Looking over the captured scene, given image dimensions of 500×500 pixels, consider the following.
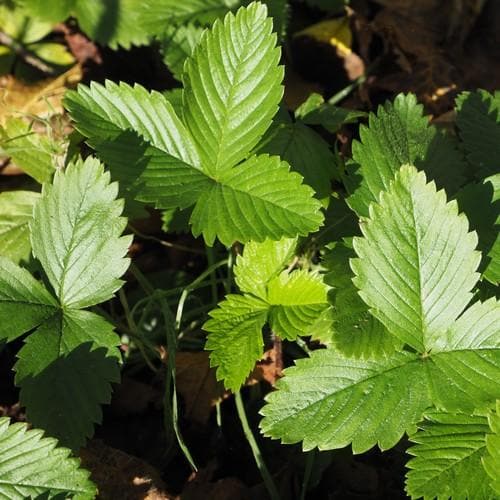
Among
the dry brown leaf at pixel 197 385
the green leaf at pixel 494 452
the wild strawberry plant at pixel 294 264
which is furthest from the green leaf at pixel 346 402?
the dry brown leaf at pixel 197 385

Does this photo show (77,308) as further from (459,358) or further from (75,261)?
(459,358)

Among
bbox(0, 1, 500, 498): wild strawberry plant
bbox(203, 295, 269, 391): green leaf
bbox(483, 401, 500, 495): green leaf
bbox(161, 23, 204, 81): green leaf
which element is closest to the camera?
bbox(483, 401, 500, 495): green leaf

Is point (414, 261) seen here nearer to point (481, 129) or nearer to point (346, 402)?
point (346, 402)

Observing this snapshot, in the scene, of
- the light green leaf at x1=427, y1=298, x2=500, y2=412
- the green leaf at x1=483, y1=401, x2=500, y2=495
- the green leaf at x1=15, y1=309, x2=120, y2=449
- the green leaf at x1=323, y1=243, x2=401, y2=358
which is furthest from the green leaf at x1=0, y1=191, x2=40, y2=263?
the green leaf at x1=483, y1=401, x2=500, y2=495

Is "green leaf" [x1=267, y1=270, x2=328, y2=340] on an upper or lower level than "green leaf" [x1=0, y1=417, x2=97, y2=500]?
upper

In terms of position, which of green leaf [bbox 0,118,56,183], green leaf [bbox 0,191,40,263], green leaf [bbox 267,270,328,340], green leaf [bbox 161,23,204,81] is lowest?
green leaf [bbox 0,191,40,263]

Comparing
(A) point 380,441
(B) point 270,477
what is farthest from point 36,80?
(A) point 380,441

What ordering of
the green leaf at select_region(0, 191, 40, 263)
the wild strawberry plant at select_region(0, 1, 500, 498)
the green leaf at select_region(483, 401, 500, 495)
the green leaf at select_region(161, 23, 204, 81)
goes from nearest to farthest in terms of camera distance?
the green leaf at select_region(483, 401, 500, 495), the wild strawberry plant at select_region(0, 1, 500, 498), the green leaf at select_region(0, 191, 40, 263), the green leaf at select_region(161, 23, 204, 81)

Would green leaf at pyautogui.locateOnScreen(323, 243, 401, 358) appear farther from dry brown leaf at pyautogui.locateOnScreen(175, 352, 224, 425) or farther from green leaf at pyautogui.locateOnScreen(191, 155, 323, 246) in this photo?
dry brown leaf at pyautogui.locateOnScreen(175, 352, 224, 425)
